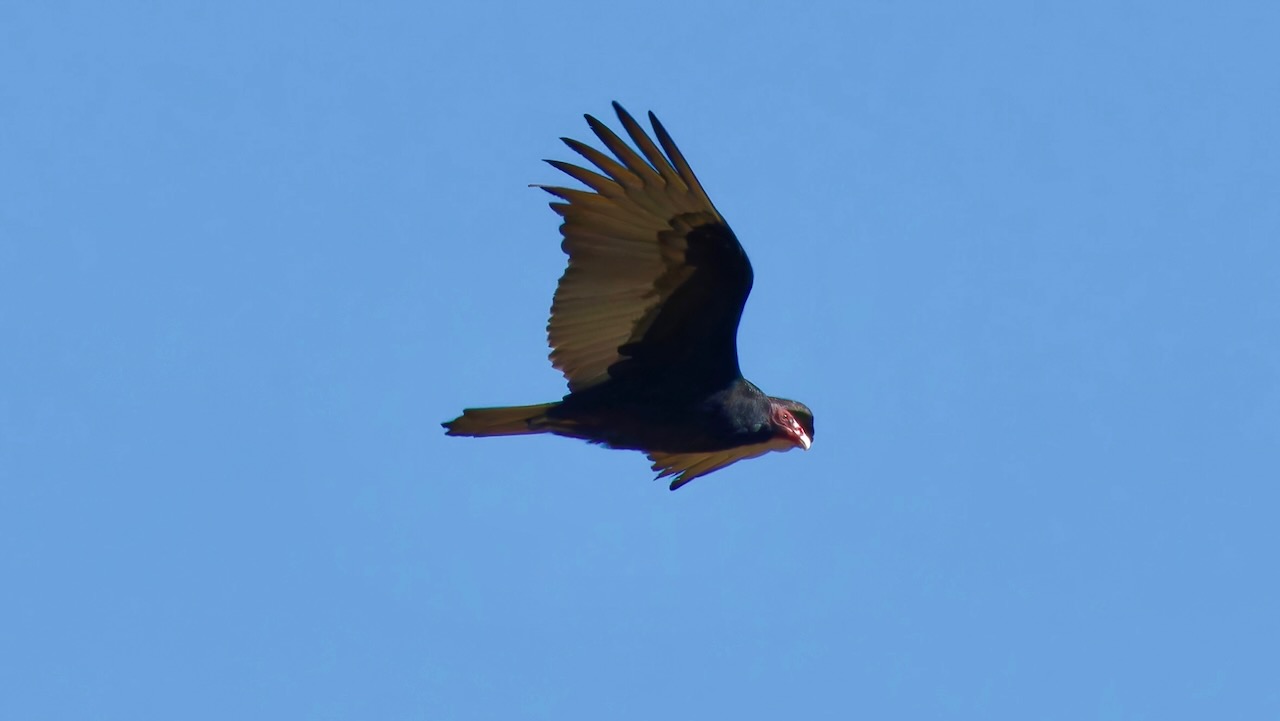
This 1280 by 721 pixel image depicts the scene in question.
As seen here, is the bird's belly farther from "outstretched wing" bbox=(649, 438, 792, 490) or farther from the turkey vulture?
"outstretched wing" bbox=(649, 438, 792, 490)

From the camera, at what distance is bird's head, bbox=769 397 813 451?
696 inches

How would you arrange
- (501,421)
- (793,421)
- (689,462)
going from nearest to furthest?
1. (501,421)
2. (793,421)
3. (689,462)

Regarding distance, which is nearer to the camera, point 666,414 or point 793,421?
point 666,414

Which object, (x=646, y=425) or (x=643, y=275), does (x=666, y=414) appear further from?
(x=643, y=275)

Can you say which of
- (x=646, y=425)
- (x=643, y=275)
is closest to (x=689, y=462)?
(x=646, y=425)

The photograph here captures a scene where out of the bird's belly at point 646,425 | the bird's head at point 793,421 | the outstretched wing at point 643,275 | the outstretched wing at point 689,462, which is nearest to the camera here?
the outstretched wing at point 643,275

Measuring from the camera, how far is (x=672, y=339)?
17625 mm

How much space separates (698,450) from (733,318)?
102 centimetres

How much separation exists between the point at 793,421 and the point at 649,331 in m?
1.22

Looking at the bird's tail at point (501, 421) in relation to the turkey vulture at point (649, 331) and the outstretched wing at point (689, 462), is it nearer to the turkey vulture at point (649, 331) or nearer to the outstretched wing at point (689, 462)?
the turkey vulture at point (649, 331)

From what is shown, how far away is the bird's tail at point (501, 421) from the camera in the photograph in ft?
56.7

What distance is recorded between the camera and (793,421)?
58.2ft

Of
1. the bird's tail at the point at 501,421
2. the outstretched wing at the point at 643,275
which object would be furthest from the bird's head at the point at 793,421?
the bird's tail at the point at 501,421

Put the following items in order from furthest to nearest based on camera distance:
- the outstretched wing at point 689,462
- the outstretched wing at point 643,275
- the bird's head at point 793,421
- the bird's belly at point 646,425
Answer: the outstretched wing at point 689,462
the bird's head at point 793,421
the bird's belly at point 646,425
the outstretched wing at point 643,275
